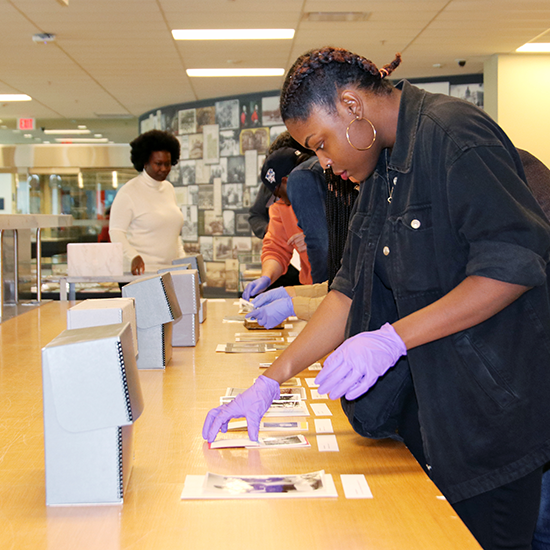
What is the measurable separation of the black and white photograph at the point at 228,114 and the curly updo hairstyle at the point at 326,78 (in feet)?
24.2

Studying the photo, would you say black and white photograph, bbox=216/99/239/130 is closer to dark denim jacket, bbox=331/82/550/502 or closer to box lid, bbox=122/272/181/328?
box lid, bbox=122/272/181/328

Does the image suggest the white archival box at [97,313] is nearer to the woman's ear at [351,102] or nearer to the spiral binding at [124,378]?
the spiral binding at [124,378]

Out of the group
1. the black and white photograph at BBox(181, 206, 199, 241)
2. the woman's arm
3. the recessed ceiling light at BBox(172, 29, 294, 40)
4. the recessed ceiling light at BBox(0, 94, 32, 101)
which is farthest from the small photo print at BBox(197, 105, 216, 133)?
the woman's arm

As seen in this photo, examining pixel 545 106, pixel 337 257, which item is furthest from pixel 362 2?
pixel 337 257

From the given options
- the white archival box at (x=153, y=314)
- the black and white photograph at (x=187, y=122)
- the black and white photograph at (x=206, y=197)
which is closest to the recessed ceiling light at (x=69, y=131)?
the black and white photograph at (x=187, y=122)

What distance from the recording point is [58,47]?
6.11 metres

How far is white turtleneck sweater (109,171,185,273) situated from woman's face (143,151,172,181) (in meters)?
0.04

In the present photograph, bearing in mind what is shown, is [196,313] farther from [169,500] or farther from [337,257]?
[169,500]

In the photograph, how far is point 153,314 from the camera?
1833mm

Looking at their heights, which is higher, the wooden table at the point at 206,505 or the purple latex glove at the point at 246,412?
the purple latex glove at the point at 246,412

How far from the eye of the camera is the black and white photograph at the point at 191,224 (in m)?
8.90

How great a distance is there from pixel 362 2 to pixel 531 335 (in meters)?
4.47

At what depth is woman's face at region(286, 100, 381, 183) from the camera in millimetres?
1187

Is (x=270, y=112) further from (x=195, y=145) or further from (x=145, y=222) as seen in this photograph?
(x=145, y=222)
